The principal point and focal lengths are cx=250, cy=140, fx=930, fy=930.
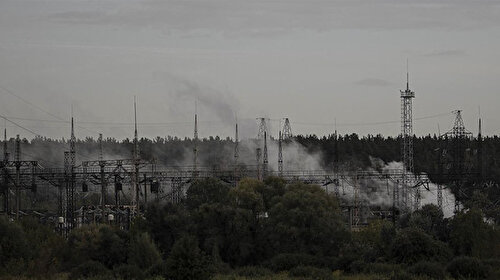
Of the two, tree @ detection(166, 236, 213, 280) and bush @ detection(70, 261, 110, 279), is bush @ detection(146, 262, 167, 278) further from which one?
bush @ detection(70, 261, 110, 279)

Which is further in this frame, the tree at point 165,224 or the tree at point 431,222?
the tree at point 431,222

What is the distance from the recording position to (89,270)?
60750 millimetres

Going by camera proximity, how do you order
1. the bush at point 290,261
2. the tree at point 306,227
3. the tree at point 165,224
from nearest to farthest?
the bush at point 290,261 → the tree at point 306,227 → the tree at point 165,224

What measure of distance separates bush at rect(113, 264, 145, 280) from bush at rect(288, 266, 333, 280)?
9654mm

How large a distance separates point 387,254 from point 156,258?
52.0 ft

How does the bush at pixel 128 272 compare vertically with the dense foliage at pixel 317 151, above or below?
below

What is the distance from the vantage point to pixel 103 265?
2468 inches

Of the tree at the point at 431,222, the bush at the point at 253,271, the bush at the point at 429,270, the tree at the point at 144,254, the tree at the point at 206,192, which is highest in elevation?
the tree at the point at 206,192

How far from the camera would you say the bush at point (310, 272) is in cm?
5841

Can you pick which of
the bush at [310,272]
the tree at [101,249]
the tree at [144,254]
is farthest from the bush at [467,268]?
the tree at [101,249]

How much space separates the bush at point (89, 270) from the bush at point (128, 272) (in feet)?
3.78

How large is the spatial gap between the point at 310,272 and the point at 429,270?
7.49m

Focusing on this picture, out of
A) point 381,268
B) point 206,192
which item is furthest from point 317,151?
point 381,268

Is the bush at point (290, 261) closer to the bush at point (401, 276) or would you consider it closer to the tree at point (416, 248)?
the tree at point (416, 248)
